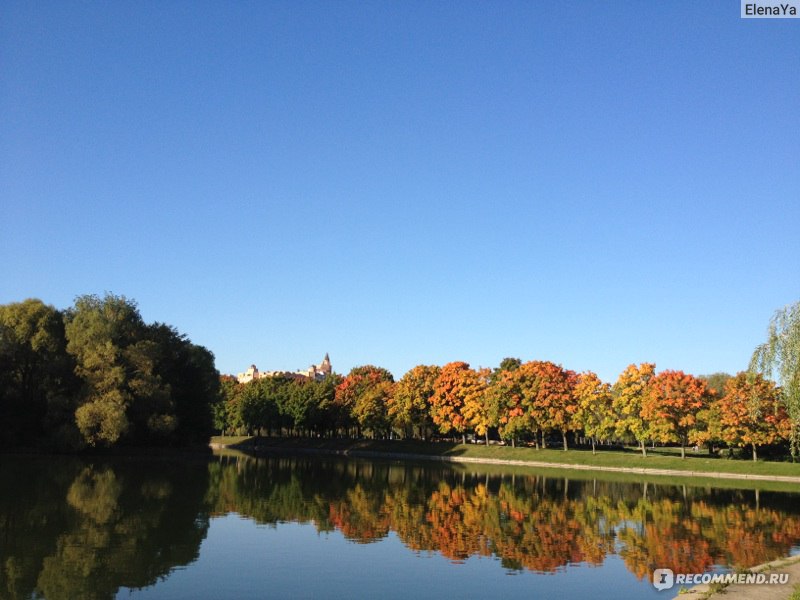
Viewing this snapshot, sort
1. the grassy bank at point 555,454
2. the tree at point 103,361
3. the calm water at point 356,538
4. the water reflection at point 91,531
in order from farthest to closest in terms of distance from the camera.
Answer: the grassy bank at point 555,454, the tree at point 103,361, the calm water at point 356,538, the water reflection at point 91,531

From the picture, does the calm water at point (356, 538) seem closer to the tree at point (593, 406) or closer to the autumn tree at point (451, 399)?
the tree at point (593, 406)

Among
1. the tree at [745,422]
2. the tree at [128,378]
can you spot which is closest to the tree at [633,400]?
the tree at [745,422]

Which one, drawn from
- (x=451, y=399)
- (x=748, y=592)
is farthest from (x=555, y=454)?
(x=748, y=592)

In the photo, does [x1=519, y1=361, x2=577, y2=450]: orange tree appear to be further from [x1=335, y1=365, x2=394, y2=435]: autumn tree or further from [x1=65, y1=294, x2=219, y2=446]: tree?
[x1=65, y1=294, x2=219, y2=446]: tree

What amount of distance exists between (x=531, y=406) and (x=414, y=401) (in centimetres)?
2082

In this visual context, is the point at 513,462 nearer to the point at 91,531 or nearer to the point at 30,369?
the point at 30,369

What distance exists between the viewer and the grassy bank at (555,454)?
70125 millimetres

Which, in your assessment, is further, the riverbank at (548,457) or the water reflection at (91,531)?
the riverbank at (548,457)

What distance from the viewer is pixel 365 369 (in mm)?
141750

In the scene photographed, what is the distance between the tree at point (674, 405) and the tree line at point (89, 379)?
51384mm

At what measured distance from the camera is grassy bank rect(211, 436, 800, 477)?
2761 inches

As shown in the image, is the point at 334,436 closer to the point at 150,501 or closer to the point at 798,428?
the point at 150,501

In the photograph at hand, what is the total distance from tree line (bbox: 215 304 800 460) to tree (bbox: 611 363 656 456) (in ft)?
0.39

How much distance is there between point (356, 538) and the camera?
2942cm
